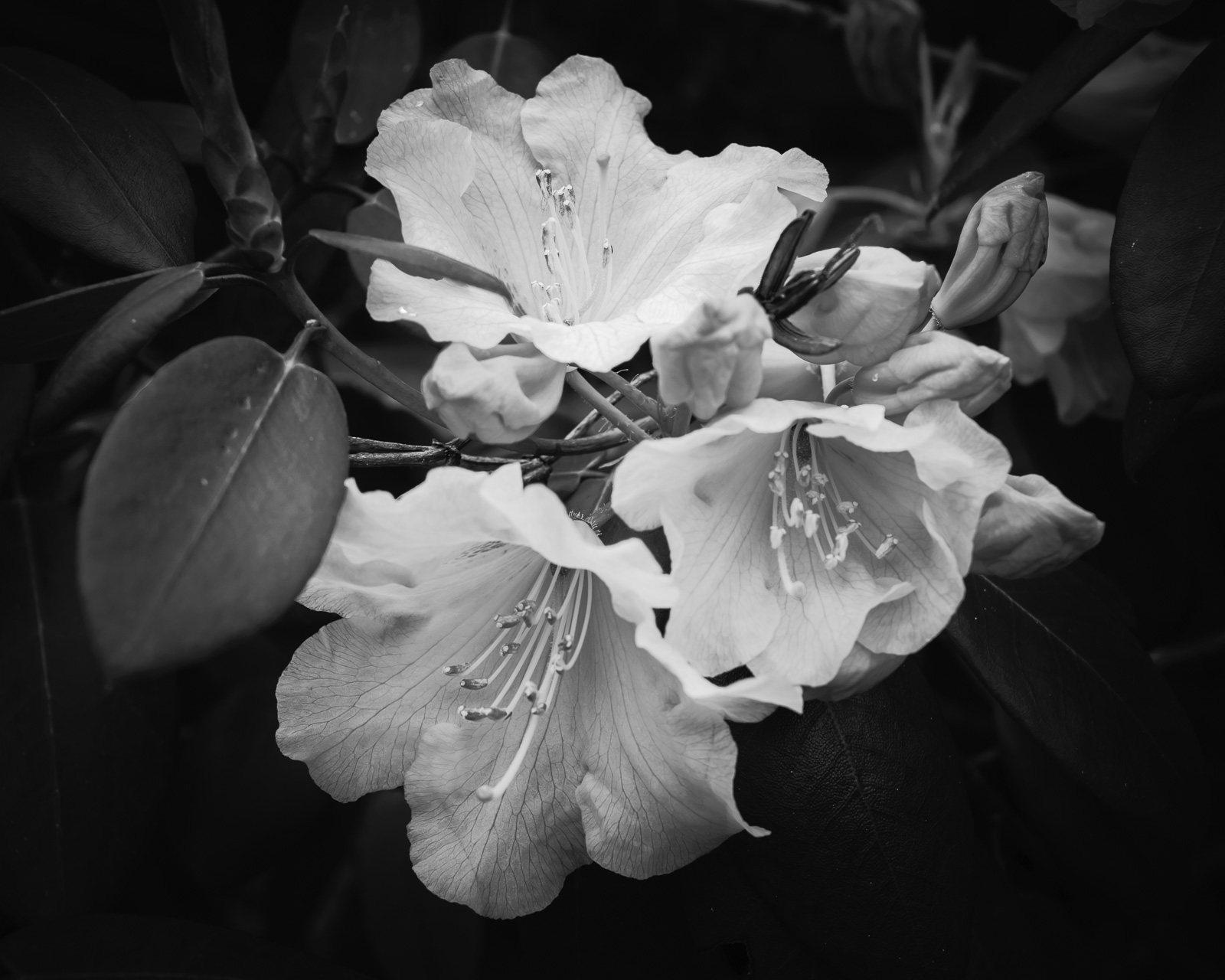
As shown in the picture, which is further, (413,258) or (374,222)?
(374,222)

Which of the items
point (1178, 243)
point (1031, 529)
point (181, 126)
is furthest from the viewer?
point (181, 126)

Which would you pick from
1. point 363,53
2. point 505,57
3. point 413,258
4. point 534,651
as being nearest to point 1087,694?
point 534,651

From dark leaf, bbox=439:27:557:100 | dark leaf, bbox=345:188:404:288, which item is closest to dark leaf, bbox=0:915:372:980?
dark leaf, bbox=345:188:404:288

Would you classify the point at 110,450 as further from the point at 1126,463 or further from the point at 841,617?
the point at 1126,463

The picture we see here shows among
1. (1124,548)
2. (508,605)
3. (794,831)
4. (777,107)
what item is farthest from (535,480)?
(777,107)

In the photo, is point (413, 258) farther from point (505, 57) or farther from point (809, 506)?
point (505, 57)

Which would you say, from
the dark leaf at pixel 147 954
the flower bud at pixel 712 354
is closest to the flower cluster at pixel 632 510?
the flower bud at pixel 712 354

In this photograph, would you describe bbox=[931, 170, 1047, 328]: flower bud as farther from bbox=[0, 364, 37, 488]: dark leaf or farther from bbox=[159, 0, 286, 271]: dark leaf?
bbox=[0, 364, 37, 488]: dark leaf
